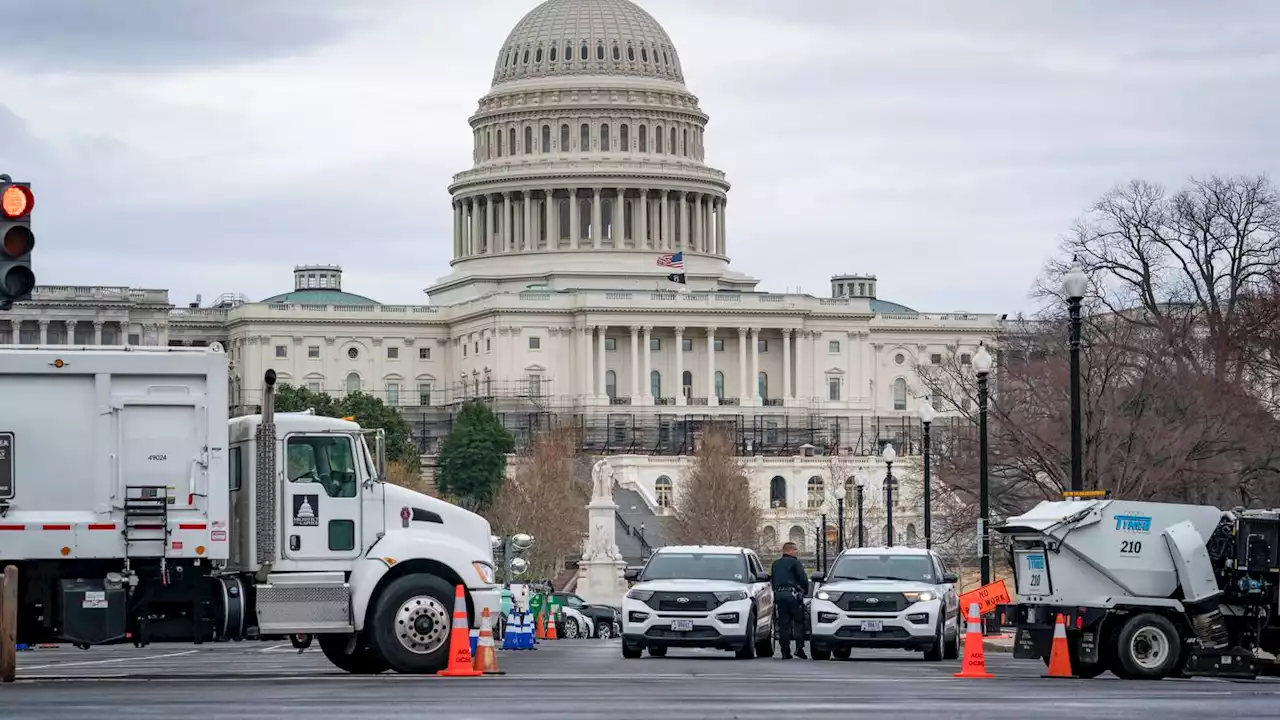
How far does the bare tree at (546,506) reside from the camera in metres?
112

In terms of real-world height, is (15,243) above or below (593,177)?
below

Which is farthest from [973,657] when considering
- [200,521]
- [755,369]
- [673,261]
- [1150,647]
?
[673,261]

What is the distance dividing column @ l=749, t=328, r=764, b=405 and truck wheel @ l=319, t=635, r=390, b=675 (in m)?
155

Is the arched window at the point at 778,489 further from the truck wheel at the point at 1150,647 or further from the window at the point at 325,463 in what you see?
the window at the point at 325,463

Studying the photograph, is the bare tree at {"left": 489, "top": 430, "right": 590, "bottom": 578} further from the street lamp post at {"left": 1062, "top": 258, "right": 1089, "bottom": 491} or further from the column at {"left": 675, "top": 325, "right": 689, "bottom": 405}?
the street lamp post at {"left": 1062, "top": 258, "right": 1089, "bottom": 491}

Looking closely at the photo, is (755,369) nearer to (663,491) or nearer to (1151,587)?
(663,491)

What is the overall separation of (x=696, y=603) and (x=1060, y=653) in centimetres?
754

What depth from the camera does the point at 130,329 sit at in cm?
18312

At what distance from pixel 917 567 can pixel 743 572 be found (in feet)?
8.12

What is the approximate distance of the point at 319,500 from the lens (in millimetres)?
30609

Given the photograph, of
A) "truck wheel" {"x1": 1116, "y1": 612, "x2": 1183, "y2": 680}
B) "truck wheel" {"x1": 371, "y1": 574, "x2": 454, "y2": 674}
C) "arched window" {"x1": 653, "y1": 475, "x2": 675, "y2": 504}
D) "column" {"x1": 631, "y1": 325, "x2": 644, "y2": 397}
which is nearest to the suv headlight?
"truck wheel" {"x1": 1116, "y1": 612, "x2": 1183, "y2": 680}

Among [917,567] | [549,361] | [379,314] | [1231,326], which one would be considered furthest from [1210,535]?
[379,314]

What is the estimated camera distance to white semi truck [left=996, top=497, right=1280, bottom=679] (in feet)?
103

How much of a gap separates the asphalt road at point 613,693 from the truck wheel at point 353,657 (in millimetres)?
230
